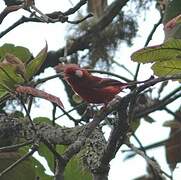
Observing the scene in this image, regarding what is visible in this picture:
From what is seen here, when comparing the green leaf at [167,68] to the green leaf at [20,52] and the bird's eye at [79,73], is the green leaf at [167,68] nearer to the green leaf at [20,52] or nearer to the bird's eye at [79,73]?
the bird's eye at [79,73]

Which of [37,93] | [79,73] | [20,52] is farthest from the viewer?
[20,52]

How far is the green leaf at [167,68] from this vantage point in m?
0.80

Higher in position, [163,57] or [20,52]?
[20,52]

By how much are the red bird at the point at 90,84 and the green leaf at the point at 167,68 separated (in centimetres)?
10

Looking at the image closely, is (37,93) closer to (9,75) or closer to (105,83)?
(9,75)

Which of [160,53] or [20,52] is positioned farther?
[20,52]

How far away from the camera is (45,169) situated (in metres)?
1.18

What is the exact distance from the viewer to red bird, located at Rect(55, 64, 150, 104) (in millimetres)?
915

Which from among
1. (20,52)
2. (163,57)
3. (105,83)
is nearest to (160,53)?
(163,57)

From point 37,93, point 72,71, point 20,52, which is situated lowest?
point 37,93

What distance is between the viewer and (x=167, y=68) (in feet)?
2.64

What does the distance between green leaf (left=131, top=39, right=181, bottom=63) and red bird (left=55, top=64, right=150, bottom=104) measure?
0.12m

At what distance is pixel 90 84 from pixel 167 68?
0.16m

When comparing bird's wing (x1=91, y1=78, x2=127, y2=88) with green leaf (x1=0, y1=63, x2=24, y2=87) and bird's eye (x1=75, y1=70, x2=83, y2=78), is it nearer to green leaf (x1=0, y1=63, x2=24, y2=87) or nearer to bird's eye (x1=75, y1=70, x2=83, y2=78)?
bird's eye (x1=75, y1=70, x2=83, y2=78)
